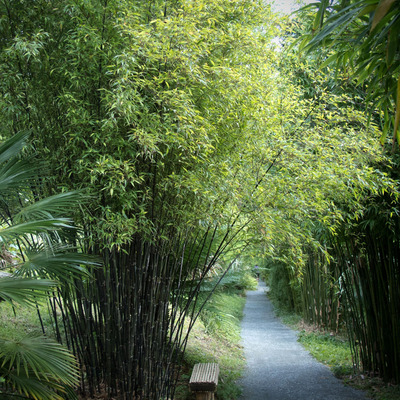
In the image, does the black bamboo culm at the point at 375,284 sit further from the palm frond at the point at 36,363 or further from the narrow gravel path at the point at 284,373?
the palm frond at the point at 36,363

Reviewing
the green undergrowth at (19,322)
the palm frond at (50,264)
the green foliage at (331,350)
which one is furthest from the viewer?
the green foliage at (331,350)

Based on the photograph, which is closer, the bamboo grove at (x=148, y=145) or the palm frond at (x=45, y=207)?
the palm frond at (x=45, y=207)

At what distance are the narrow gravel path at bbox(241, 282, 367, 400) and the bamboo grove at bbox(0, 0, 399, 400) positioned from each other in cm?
173

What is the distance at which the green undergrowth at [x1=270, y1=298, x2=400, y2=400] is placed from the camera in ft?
14.5

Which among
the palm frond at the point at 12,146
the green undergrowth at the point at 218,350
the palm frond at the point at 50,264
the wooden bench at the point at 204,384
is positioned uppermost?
the palm frond at the point at 12,146

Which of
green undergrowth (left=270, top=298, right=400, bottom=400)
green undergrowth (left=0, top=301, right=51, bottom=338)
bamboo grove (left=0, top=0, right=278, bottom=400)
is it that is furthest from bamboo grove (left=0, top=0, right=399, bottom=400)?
green undergrowth (left=270, top=298, right=400, bottom=400)

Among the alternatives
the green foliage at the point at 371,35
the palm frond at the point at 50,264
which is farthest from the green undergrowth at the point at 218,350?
the green foliage at the point at 371,35

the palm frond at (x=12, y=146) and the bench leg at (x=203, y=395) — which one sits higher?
the palm frond at (x=12, y=146)

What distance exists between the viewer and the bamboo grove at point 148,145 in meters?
2.58

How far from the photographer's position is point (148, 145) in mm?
2463

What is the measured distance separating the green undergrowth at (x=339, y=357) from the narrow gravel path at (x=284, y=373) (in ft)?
0.38

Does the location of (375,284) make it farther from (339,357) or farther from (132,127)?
(132,127)

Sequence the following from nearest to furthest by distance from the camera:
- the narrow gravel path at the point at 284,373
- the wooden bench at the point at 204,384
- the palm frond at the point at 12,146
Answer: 1. the palm frond at the point at 12,146
2. the wooden bench at the point at 204,384
3. the narrow gravel path at the point at 284,373

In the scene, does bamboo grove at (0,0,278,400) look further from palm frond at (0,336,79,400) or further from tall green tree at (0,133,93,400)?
palm frond at (0,336,79,400)
